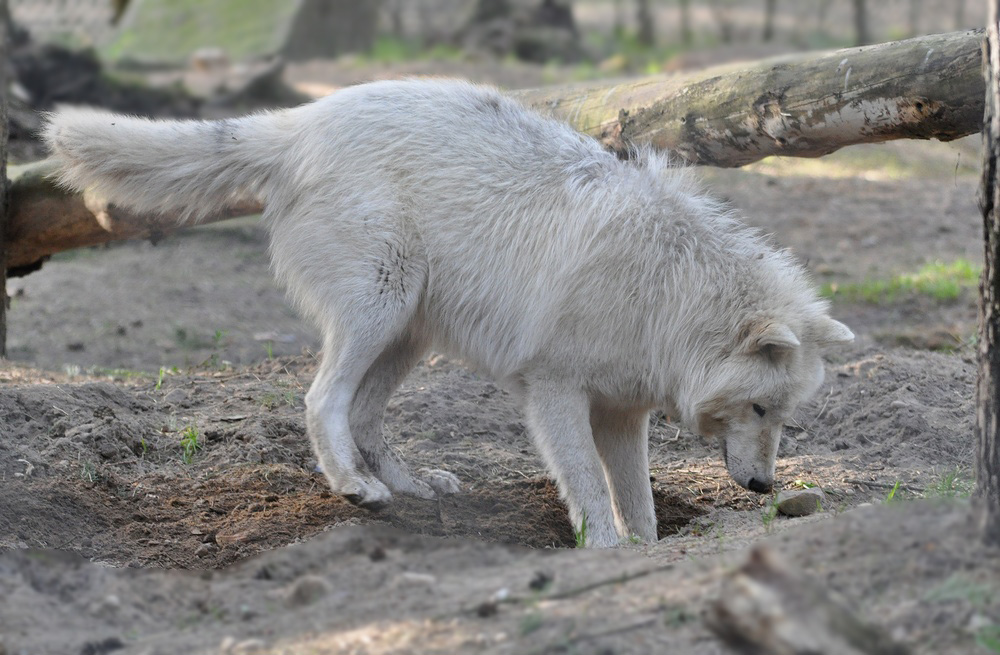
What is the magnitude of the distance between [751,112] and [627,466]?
6.72 ft

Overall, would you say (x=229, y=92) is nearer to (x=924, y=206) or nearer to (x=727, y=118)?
(x=924, y=206)

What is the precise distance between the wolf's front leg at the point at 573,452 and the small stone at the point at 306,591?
198 cm

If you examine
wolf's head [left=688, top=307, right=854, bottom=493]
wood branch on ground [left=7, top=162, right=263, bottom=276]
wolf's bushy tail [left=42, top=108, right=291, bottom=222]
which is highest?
wolf's bushy tail [left=42, top=108, right=291, bottom=222]

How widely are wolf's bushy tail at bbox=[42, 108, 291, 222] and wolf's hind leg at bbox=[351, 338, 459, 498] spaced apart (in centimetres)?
109

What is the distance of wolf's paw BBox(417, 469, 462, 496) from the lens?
5590 mm

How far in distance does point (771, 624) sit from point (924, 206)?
10.6m

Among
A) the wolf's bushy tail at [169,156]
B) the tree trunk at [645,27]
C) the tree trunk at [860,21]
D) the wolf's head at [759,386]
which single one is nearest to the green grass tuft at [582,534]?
the wolf's head at [759,386]

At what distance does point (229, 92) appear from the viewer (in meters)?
14.2

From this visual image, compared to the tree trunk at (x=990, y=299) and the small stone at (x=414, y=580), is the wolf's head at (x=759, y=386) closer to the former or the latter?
the tree trunk at (x=990, y=299)

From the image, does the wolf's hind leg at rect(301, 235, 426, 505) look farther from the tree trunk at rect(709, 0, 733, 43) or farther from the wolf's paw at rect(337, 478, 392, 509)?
the tree trunk at rect(709, 0, 733, 43)

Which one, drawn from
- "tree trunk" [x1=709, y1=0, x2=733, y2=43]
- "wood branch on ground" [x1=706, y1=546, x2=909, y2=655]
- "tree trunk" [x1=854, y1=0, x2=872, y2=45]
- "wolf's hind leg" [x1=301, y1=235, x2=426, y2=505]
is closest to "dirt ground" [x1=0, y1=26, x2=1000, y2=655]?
"wolf's hind leg" [x1=301, y1=235, x2=426, y2=505]

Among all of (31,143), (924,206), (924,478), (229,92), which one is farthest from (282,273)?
(229,92)

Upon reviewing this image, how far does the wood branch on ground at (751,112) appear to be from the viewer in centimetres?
498

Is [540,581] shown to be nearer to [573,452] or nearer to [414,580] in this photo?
[414,580]
